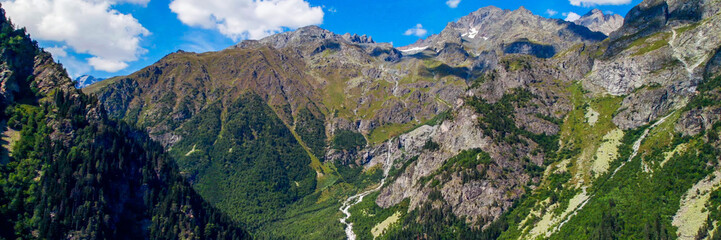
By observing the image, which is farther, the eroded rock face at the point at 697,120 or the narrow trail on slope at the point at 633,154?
the narrow trail on slope at the point at 633,154

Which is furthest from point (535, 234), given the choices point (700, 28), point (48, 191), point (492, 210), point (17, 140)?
point (17, 140)

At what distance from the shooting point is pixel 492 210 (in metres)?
184

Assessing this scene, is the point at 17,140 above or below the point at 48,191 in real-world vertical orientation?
above

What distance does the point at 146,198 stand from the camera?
159750 mm

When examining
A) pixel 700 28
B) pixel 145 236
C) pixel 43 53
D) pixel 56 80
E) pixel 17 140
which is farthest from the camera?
pixel 700 28

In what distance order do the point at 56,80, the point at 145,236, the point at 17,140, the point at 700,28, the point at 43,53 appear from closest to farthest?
the point at 17,140, the point at 145,236, the point at 56,80, the point at 43,53, the point at 700,28

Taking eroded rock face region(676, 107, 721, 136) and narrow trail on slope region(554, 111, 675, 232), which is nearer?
eroded rock face region(676, 107, 721, 136)

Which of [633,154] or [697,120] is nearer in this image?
[697,120]

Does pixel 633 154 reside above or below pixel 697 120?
below

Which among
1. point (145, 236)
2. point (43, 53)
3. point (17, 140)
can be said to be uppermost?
point (43, 53)

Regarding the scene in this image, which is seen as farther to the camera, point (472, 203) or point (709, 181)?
point (472, 203)

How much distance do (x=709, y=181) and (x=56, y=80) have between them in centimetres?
25165

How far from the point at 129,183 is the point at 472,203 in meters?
156

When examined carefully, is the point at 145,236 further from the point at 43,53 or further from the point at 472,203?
the point at 472,203
